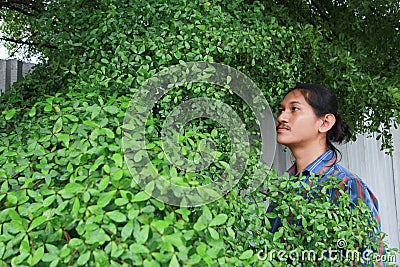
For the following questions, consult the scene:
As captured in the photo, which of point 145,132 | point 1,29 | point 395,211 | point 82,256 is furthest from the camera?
point 395,211

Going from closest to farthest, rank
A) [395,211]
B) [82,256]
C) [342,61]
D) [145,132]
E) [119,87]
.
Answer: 1. [82,256]
2. [145,132]
3. [119,87]
4. [342,61]
5. [395,211]

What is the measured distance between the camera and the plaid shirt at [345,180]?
181 centimetres

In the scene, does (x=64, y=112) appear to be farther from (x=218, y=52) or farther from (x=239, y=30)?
(x=239, y=30)

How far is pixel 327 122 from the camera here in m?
2.20

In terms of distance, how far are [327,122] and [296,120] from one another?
6.4 inches

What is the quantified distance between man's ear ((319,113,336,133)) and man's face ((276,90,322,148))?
0.03 metres

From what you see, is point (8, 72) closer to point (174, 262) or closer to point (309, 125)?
point (309, 125)

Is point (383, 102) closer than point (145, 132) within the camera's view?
No

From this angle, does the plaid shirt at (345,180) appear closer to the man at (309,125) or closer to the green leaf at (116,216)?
the man at (309,125)

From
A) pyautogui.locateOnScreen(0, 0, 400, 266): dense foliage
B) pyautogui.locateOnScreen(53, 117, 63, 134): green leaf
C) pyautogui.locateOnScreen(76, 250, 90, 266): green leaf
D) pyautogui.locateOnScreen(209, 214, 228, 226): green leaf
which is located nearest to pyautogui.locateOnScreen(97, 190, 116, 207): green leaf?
pyautogui.locateOnScreen(0, 0, 400, 266): dense foliage

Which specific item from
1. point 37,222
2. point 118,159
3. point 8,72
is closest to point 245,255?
point 118,159

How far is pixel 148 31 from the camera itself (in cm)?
187

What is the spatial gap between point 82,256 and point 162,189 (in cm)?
21

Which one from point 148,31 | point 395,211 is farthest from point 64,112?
point 395,211
